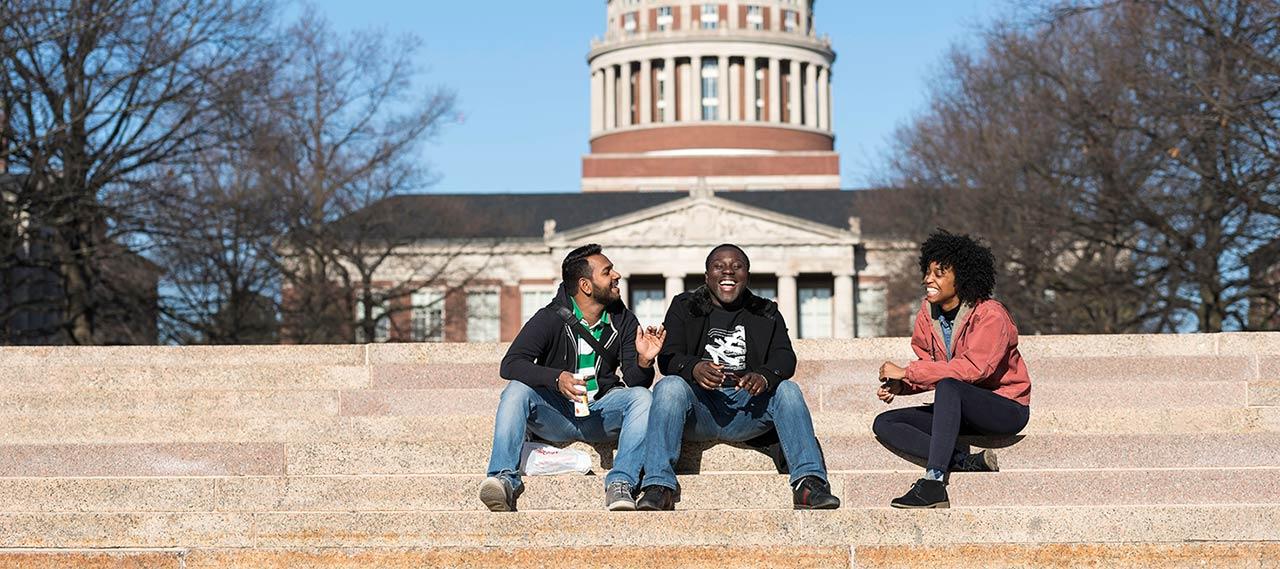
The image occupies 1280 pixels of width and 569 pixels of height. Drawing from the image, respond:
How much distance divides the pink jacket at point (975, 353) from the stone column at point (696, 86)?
84.0m

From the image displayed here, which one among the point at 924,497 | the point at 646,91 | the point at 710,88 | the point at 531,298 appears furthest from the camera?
the point at 710,88

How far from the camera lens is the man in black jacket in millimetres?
8352

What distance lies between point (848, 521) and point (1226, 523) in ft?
5.29

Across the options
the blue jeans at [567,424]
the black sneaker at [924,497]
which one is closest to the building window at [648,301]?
the blue jeans at [567,424]

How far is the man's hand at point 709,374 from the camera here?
848cm

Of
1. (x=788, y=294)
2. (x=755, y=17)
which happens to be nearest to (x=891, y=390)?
(x=788, y=294)

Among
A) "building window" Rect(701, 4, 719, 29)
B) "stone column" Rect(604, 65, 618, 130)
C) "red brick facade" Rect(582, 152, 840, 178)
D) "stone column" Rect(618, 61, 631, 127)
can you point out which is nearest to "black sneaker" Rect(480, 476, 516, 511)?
"red brick facade" Rect(582, 152, 840, 178)

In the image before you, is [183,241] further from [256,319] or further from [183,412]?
[183,412]

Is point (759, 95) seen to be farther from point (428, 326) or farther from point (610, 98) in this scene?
point (428, 326)

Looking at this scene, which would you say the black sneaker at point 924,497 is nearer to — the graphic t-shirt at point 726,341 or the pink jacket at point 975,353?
the pink jacket at point 975,353

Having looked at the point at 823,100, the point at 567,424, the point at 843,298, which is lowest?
the point at 567,424

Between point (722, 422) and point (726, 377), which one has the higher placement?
point (726, 377)

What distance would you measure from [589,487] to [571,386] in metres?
0.47

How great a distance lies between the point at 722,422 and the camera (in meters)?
8.82
